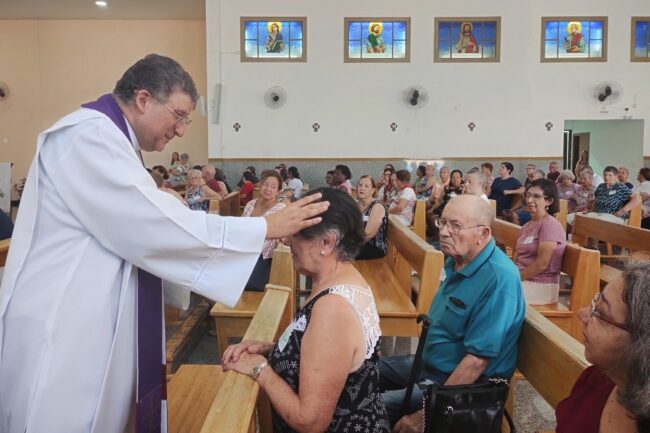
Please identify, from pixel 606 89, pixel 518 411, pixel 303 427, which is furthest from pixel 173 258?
pixel 606 89

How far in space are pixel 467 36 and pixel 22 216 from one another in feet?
44.9

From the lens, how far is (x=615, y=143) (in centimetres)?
1510

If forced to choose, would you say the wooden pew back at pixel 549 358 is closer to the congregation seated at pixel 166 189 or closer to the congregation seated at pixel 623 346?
the congregation seated at pixel 623 346

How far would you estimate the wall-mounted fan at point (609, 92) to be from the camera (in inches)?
547

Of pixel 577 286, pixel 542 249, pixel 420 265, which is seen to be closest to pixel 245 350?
pixel 420 265

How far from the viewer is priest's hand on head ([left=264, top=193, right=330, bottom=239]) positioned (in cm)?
170

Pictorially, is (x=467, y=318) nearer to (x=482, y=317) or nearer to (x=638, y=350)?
(x=482, y=317)

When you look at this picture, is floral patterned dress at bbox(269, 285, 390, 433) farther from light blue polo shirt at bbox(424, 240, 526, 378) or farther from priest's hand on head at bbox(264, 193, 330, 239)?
light blue polo shirt at bbox(424, 240, 526, 378)

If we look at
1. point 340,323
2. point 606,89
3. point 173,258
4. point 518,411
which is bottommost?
point 518,411

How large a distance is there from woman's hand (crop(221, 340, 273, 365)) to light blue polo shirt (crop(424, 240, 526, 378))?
2.78 ft

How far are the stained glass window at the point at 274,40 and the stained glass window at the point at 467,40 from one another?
3.27 m

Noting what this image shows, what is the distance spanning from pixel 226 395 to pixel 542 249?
2.93 m

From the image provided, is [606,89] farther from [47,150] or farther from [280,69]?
[47,150]

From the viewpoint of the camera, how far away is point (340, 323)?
5.46 ft
